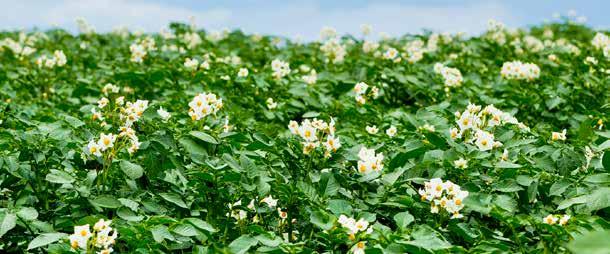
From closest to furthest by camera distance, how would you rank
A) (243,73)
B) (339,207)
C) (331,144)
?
(339,207)
(331,144)
(243,73)

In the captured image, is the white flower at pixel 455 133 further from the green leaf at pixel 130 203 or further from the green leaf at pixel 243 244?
the green leaf at pixel 130 203

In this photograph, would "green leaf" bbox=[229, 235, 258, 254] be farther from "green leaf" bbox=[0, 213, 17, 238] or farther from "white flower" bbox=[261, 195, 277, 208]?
"green leaf" bbox=[0, 213, 17, 238]

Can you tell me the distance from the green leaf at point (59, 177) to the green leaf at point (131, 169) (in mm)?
196

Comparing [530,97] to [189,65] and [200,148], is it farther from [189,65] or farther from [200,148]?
[200,148]

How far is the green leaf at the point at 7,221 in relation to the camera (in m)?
2.70

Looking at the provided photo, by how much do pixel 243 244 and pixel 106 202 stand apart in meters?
0.61

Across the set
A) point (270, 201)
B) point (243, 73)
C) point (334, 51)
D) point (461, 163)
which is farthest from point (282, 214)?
point (334, 51)

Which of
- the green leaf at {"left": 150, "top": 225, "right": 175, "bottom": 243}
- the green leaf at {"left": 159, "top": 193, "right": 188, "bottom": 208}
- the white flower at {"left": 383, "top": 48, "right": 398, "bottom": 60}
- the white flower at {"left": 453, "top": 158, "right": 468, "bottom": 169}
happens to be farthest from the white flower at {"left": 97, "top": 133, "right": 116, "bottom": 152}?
the white flower at {"left": 383, "top": 48, "right": 398, "bottom": 60}

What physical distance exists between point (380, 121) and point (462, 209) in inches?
56.6

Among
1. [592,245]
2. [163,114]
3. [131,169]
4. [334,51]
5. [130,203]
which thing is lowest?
[334,51]

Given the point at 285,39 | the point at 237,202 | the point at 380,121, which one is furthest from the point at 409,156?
the point at 285,39

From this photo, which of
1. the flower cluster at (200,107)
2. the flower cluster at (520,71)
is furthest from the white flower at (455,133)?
the flower cluster at (520,71)

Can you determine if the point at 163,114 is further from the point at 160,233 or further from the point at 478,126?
the point at 478,126

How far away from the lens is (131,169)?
2934mm
